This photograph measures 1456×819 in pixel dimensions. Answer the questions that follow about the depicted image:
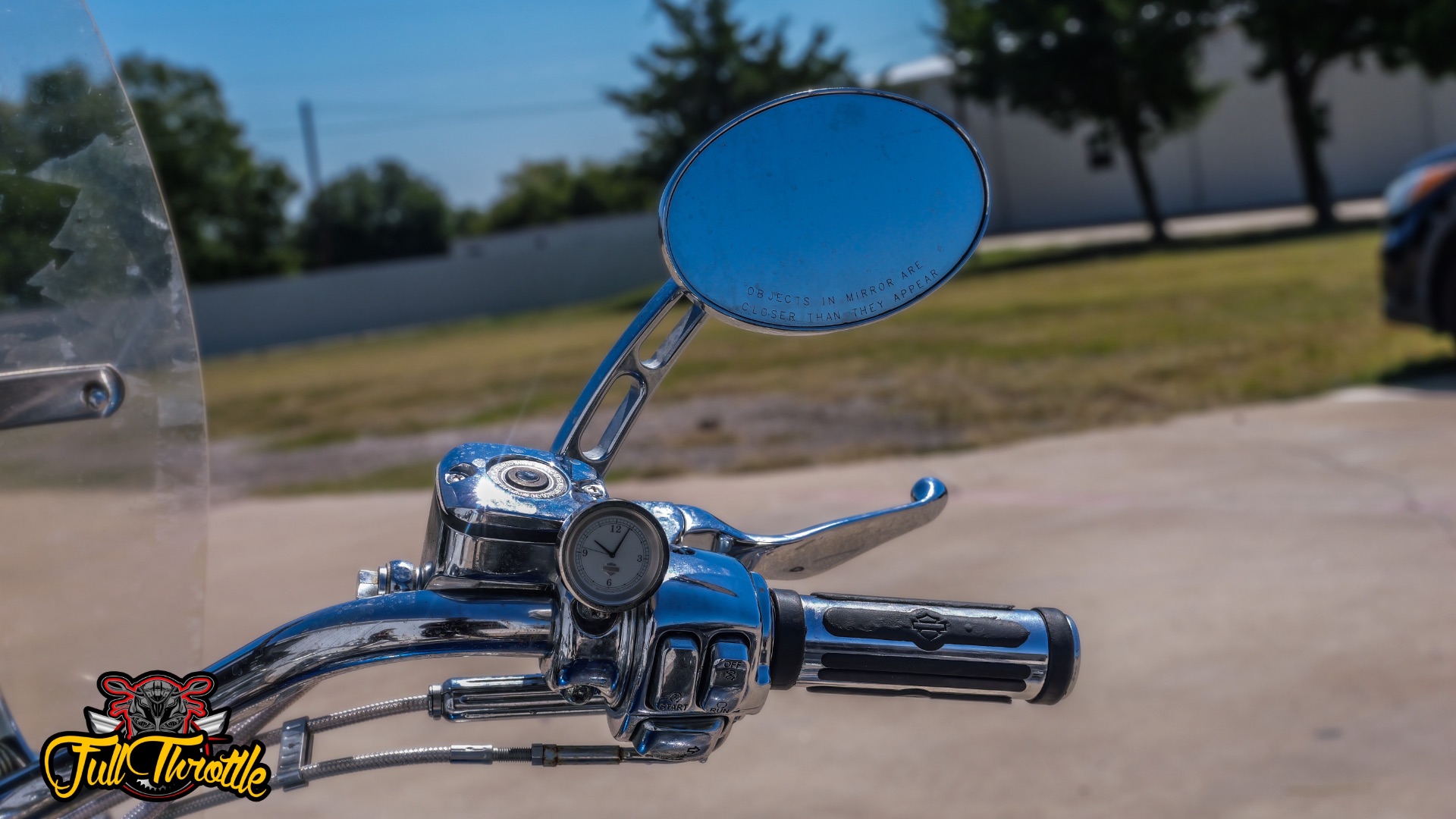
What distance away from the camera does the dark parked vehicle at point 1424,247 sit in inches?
297

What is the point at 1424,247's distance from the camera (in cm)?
758

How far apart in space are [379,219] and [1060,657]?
205 ft

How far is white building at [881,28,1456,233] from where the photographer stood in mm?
32469

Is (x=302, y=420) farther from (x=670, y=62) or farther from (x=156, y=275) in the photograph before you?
(x=670, y=62)

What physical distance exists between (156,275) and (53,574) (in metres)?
0.35

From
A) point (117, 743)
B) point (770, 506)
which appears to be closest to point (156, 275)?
point (117, 743)

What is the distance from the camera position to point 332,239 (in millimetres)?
58219

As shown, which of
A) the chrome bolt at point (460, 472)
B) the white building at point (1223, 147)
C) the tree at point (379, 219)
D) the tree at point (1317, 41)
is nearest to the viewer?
the chrome bolt at point (460, 472)

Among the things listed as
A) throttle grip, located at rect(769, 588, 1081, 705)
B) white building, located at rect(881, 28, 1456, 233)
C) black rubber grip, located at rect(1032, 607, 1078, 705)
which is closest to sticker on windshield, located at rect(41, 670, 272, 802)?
throttle grip, located at rect(769, 588, 1081, 705)

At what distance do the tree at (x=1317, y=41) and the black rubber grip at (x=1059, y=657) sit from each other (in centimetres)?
2330

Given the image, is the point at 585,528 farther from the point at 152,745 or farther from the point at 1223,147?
the point at 1223,147

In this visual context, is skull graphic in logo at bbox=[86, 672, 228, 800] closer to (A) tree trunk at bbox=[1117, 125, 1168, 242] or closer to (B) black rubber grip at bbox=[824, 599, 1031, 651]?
(B) black rubber grip at bbox=[824, 599, 1031, 651]

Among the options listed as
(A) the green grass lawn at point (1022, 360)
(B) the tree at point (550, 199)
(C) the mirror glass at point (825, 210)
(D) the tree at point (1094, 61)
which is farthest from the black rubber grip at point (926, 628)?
(B) the tree at point (550, 199)

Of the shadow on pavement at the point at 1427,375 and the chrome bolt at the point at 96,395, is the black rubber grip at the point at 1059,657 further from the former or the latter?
the shadow on pavement at the point at 1427,375
